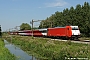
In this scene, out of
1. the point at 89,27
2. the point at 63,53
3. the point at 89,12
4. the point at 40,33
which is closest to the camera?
the point at 63,53

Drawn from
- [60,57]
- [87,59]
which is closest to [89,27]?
[60,57]

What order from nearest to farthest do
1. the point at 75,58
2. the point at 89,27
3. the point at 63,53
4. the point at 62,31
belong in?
the point at 75,58 < the point at 63,53 < the point at 62,31 < the point at 89,27

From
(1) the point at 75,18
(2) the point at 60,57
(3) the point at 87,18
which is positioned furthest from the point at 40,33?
(2) the point at 60,57

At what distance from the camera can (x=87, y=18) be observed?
2517 inches

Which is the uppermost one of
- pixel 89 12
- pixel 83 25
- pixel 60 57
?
pixel 89 12

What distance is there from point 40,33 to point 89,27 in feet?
68.7

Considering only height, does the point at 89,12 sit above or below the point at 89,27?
above

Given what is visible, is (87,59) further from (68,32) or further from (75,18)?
(75,18)

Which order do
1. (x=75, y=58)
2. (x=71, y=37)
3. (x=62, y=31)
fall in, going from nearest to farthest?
(x=75, y=58)
(x=71, y=37)
(x=62, y=31)

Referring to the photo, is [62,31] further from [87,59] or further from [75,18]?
[87,59]

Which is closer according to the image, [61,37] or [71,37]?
[71,37]

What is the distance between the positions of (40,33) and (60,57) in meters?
57.1

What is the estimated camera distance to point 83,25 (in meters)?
64.4

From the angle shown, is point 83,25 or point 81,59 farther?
point 83,25
